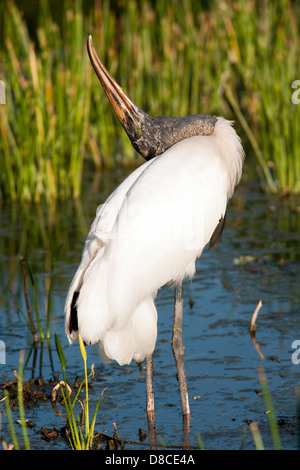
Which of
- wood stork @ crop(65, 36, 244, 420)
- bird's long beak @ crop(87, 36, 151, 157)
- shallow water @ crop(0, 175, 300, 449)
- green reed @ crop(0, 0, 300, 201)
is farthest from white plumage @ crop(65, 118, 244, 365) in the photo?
green reed @ crop(0, 0, 300, 201)

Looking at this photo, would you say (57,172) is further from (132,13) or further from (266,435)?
(266,435)

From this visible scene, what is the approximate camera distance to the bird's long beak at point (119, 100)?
4.25 metres

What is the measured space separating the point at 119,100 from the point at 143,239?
81 cm

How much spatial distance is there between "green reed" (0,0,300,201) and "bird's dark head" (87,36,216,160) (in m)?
2.81

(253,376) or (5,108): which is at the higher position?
(5,108)

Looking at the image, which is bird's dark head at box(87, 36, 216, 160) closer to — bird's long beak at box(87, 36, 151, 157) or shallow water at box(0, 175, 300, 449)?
bird's long beak at box(87, 36, 151, 157)

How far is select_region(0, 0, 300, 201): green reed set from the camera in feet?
25.8

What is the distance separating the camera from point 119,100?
431 centimetres

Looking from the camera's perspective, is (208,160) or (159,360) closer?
(208,160)

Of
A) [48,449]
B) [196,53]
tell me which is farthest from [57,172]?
[48,449]

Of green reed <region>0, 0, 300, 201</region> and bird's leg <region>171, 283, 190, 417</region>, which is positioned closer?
bird's leg <region>171, 283, 190, 417</region>

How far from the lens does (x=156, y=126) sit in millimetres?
4434

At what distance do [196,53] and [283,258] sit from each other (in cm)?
367
